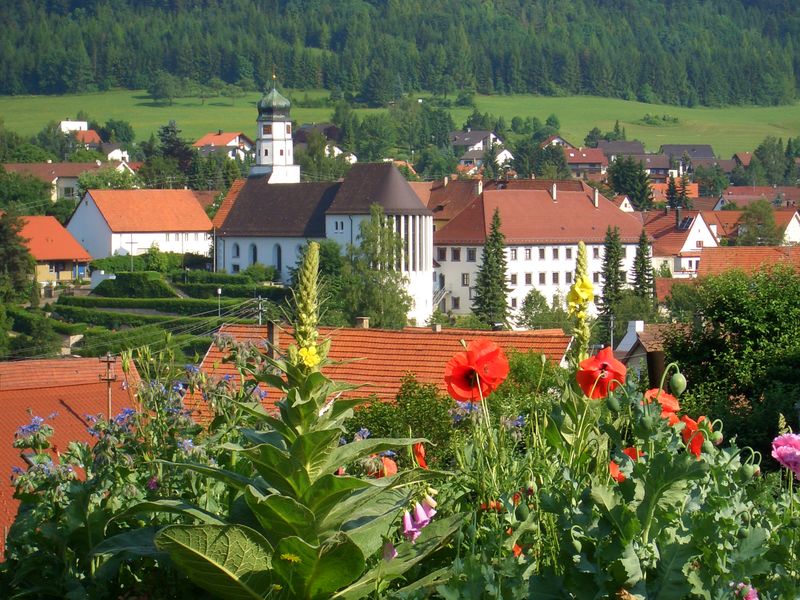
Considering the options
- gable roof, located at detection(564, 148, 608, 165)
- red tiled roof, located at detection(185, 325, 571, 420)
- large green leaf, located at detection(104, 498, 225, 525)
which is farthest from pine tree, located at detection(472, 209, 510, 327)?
gable roof, located at detection(564, 148, 608, 165)

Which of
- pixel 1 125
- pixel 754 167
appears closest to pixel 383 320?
pixel 1 125

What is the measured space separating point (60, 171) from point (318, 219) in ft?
142

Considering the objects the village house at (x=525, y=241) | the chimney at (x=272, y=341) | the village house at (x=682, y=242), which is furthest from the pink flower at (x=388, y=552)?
the village house at (x=682, y=242)

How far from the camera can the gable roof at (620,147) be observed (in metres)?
153

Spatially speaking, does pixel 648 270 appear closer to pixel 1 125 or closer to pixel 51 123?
pixel 1 125

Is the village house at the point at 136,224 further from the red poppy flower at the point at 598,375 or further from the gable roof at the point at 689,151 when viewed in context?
the red poppy flower at the point at 598,375

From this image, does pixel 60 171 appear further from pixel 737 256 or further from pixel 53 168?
pixel 737 256

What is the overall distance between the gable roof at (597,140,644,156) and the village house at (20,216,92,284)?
8419 centimetres

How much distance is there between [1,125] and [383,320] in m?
76.0

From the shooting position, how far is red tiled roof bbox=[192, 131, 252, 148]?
143m

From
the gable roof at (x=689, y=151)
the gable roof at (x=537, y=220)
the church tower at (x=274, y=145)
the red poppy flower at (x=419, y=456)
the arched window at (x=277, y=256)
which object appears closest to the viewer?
the red poppy flower at (x=419, y=456)

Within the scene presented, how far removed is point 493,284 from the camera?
226 feet

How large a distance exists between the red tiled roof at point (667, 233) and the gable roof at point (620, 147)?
65.8m

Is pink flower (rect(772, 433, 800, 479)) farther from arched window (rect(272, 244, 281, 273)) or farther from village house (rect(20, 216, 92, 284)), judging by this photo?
arched window (rect(272, 244, 281, 273))
